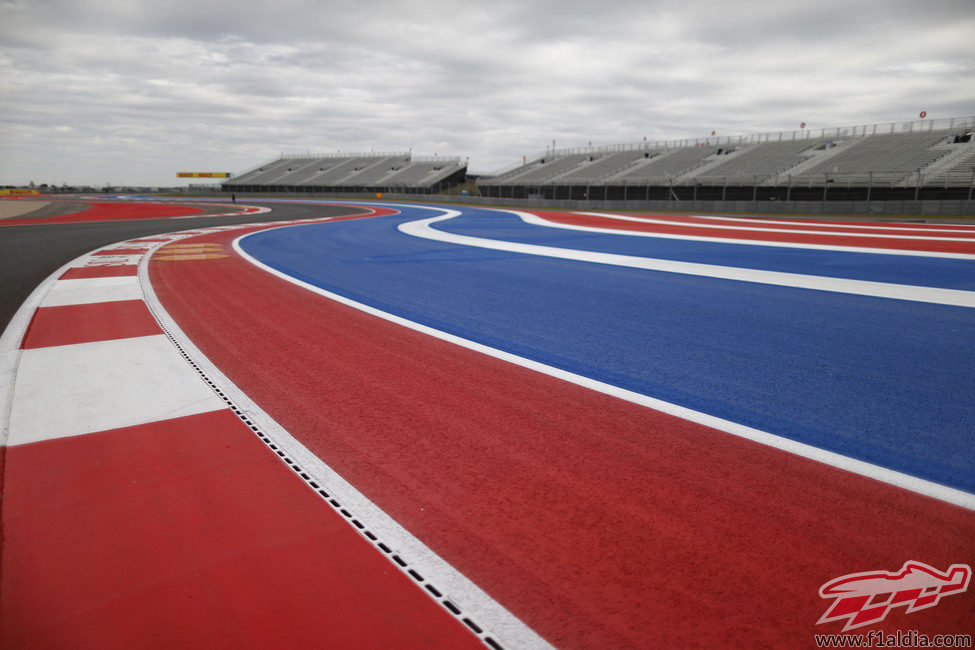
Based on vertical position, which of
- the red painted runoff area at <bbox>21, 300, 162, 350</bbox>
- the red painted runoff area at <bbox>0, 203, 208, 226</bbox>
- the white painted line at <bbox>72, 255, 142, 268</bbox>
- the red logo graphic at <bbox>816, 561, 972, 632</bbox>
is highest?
the red painted runoff area at <bbox>0, 203, 208, 226</bbox>

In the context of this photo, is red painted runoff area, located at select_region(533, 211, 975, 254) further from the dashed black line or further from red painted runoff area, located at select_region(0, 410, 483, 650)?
red painted runoff area, located at select_region(0, 410, 483, 650)

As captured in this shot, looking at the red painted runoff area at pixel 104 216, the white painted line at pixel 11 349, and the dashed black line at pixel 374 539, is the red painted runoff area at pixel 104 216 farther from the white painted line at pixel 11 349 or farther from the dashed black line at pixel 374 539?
the dashed black line at pixel 374 539

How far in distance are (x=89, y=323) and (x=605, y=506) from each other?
6341 millimetres

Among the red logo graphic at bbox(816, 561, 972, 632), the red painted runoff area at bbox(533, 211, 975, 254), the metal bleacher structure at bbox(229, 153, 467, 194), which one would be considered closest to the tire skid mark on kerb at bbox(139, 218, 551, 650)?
the red logo graphic at bbox(816, 561, 972, 632)

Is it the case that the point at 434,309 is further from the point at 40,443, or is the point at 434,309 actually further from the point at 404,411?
the point at 40,443

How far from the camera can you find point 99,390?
4250mm

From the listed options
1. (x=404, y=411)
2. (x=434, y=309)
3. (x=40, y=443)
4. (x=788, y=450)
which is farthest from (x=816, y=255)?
(x=40, y=443)

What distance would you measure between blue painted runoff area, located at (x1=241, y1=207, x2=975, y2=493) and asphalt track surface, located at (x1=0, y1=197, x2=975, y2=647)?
0.03 metres

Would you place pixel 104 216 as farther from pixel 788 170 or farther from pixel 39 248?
pixel 788 170

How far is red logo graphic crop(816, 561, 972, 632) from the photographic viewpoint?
6.66 ft

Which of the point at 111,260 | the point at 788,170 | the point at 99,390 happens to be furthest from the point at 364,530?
the point at 788,170

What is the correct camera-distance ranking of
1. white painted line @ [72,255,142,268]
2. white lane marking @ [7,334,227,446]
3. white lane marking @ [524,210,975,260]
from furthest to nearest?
white lane marking @ [524,210,975,260]
white painted line @ [72,255,142,268]
white lane marking @ [7,334,227,446]

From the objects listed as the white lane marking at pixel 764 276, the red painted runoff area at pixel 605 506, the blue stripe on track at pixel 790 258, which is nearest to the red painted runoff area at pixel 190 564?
the red painted runoff area at pixel 605 506

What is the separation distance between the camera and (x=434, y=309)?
6820 mm
